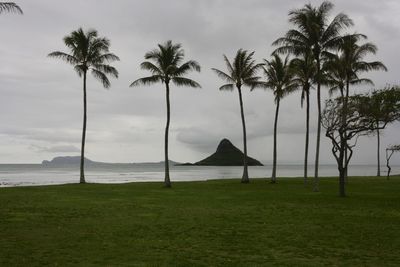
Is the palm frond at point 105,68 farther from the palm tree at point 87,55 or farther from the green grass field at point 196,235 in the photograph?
the green grass field at point 196,235

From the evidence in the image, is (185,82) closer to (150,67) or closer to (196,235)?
(150,67)

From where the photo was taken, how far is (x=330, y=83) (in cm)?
3919

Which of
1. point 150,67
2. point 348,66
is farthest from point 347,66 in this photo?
point 150,67

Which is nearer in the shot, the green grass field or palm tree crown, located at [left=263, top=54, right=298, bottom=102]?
the green grass field

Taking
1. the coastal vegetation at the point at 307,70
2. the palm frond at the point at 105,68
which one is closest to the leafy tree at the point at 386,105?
the coastal vegetation at the point at 307,70

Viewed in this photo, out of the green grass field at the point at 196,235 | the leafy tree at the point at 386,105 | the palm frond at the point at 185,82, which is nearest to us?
the green grass field at the point at 196,235

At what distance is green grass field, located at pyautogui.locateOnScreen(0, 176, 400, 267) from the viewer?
1012cm

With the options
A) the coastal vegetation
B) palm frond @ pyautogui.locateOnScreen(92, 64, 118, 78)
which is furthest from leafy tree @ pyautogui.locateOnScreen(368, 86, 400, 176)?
palm frond @ pyautogui.locateOnScreen(92, 64, 118, 78)

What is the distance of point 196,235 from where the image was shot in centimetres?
1324

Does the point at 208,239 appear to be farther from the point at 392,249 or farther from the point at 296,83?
the point at 296,83

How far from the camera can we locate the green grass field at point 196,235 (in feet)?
33.2

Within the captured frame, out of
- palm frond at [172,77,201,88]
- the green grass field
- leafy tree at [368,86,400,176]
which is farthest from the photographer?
palm frond at [172,77,201,88]

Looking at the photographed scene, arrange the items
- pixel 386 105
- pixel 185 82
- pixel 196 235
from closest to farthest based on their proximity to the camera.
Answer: pixel 196 235, pixel 386 105, pixel 185 82

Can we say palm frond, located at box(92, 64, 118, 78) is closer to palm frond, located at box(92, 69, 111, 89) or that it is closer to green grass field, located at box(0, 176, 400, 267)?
palm frond, located at box(92, 69, 111, 89)
